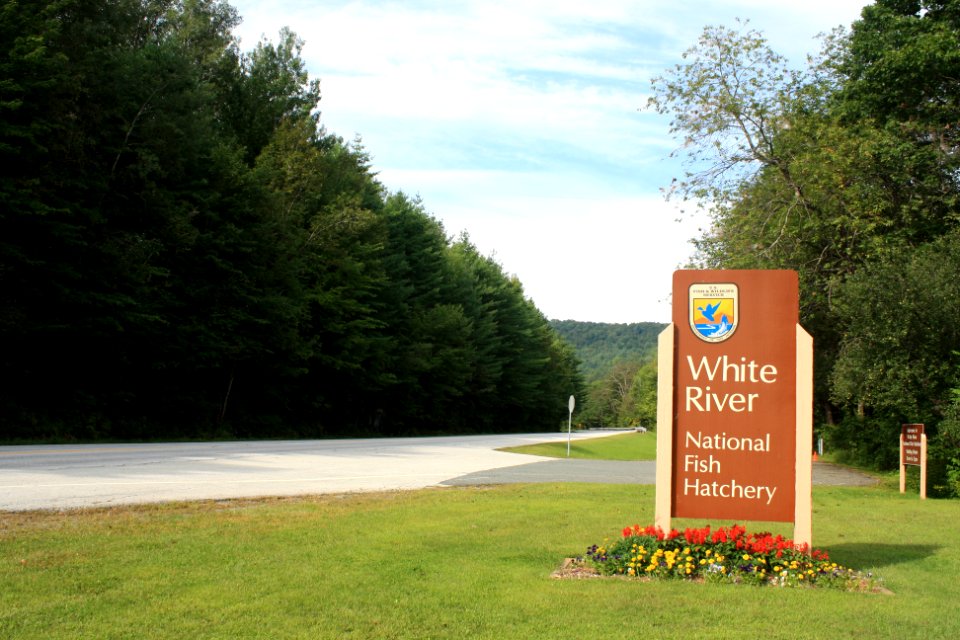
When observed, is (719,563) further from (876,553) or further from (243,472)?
(243,472)

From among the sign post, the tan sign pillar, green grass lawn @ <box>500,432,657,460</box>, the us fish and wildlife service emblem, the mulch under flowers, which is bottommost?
green grass lawn @ <box>500,432,657,460</box>

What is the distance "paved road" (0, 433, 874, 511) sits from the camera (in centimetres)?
1347

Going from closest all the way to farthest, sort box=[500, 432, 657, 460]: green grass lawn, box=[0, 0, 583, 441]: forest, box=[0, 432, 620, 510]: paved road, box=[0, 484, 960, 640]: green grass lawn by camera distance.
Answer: box=[0, 484, 960, 640]: green grass lawn < box=[0, 432, 620, 510]: paved road < box=[0, 0, 583, 441]: forest < box=[500, 432, 657, 460]: green grass lawn

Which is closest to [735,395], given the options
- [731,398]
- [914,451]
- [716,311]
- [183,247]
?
[731,398]

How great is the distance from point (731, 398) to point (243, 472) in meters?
12.1

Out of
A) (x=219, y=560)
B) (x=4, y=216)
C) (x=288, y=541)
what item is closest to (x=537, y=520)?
(x=288, y=541)

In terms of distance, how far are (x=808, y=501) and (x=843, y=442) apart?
2805 cm

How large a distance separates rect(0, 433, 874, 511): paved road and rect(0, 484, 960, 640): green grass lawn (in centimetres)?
238

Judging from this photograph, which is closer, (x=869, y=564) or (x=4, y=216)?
(x=869, y=564)

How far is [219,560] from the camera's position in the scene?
27.0 feet

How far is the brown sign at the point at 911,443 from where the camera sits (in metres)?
A: 19.1

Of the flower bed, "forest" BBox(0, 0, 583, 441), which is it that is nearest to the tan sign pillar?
the flower bed

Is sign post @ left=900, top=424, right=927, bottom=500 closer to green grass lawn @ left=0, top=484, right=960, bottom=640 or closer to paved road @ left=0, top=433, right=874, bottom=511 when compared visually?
paved road @ left=0, top=433, right=874, bottom=511

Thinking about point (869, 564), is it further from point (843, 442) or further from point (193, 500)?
point (843, 442)
